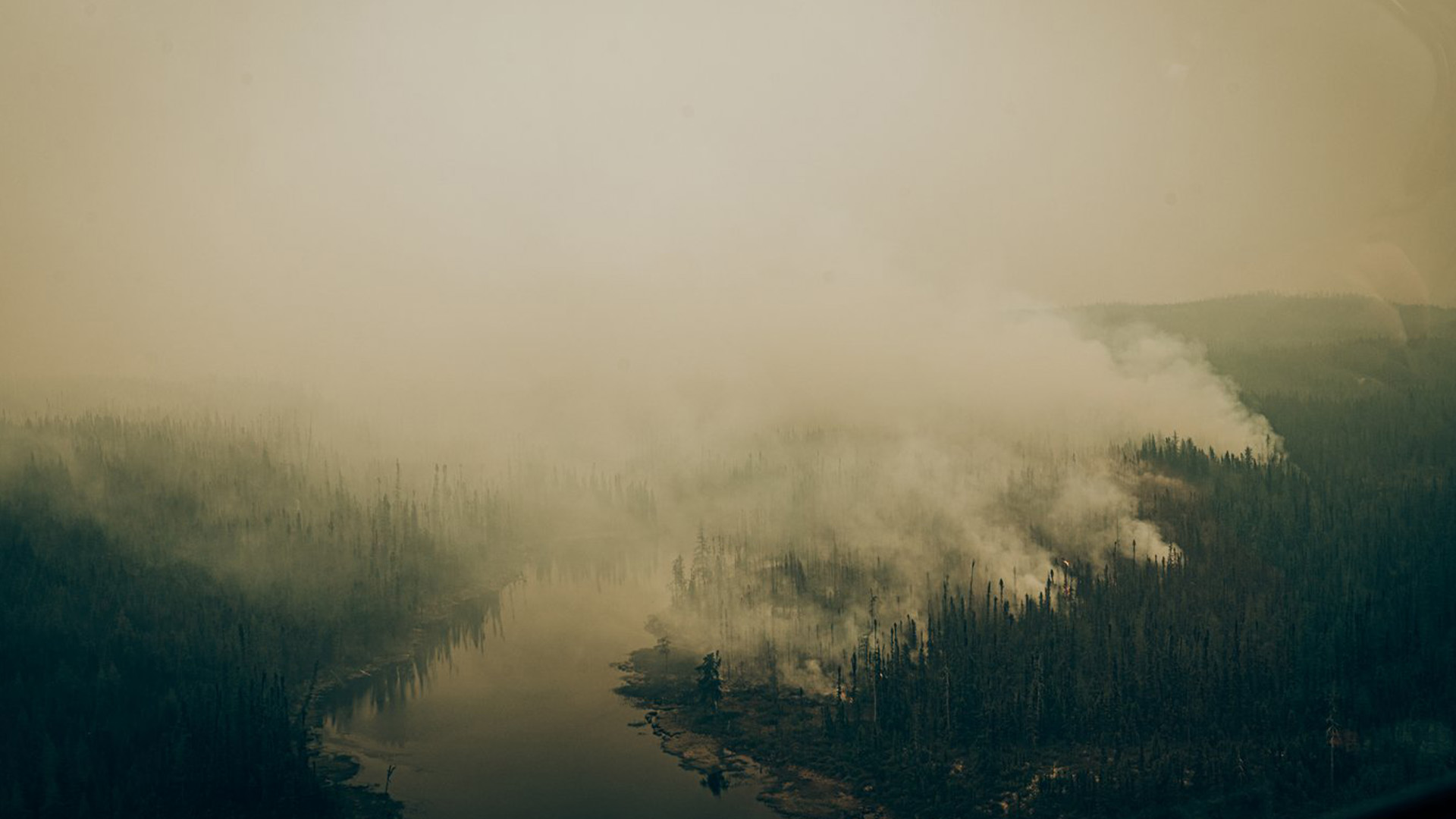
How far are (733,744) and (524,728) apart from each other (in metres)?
15.4

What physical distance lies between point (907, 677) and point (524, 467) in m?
76.7

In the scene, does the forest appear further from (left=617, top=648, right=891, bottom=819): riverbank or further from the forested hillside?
the forested hillside

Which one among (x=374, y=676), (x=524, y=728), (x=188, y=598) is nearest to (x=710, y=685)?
(x=524, y=728)

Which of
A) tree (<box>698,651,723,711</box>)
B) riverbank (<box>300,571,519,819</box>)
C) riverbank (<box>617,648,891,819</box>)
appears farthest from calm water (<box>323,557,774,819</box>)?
tree (<box>698,651,723,711</box>)

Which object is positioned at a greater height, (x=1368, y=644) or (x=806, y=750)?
(x=1368, y=644)

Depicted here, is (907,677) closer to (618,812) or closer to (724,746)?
(724,746)

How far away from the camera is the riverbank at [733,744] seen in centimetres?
5509

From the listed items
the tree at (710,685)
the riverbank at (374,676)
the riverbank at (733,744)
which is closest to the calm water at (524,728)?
the riverbank at (374,676)

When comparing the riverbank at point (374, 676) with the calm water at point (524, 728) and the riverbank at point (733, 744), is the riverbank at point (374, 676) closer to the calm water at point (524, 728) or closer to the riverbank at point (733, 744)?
the calm water at point (524, 728)

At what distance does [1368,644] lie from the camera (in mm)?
66688

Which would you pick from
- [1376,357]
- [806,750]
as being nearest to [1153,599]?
[806,750]

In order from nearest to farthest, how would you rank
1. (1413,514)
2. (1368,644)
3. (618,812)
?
(618,812)
(1368,644)
(1413,514)

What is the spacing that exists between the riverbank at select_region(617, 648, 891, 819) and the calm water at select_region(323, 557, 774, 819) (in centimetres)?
109

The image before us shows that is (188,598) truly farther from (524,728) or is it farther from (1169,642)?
(1169,642)
